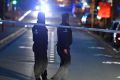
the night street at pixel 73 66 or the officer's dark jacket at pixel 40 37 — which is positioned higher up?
the officer's dark jacket at pixel 40 37

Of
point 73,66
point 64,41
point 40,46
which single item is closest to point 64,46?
point 64,41

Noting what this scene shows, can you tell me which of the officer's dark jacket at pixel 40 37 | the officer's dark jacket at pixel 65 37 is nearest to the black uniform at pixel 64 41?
the officer's dark jacket at pixel 65 37

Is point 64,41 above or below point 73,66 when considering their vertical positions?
above

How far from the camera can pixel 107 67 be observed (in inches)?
751

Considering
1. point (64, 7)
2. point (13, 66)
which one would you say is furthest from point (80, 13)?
point (13, 66)

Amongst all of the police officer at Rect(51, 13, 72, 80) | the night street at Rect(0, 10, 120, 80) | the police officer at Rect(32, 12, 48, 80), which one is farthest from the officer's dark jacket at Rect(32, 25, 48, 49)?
the night street at Rect(0, 10, 120, 80)

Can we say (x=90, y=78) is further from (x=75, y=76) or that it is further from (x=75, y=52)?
(x=75, y=52)

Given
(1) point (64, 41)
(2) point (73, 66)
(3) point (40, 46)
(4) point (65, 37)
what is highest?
(4) point (65, 37)

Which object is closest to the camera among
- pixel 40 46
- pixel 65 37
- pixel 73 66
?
pixel 65 37

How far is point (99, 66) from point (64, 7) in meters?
97.2

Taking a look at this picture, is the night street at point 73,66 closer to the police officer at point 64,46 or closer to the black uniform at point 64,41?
the police officer at point 64,46

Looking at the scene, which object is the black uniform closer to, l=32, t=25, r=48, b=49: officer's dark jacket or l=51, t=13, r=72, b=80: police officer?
l=51, t=13, r=72, b=80: police officer

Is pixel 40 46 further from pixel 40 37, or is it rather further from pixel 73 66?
pixel 73 66

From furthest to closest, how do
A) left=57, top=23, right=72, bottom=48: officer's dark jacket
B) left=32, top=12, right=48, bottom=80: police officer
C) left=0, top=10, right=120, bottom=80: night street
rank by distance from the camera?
left=0, top=10, right=120, bottom=80: night street
left=32, top=12, right=48, bottom=80: police officer
left=57, top=23, right=72, bottom=48: officer's dark jacket
